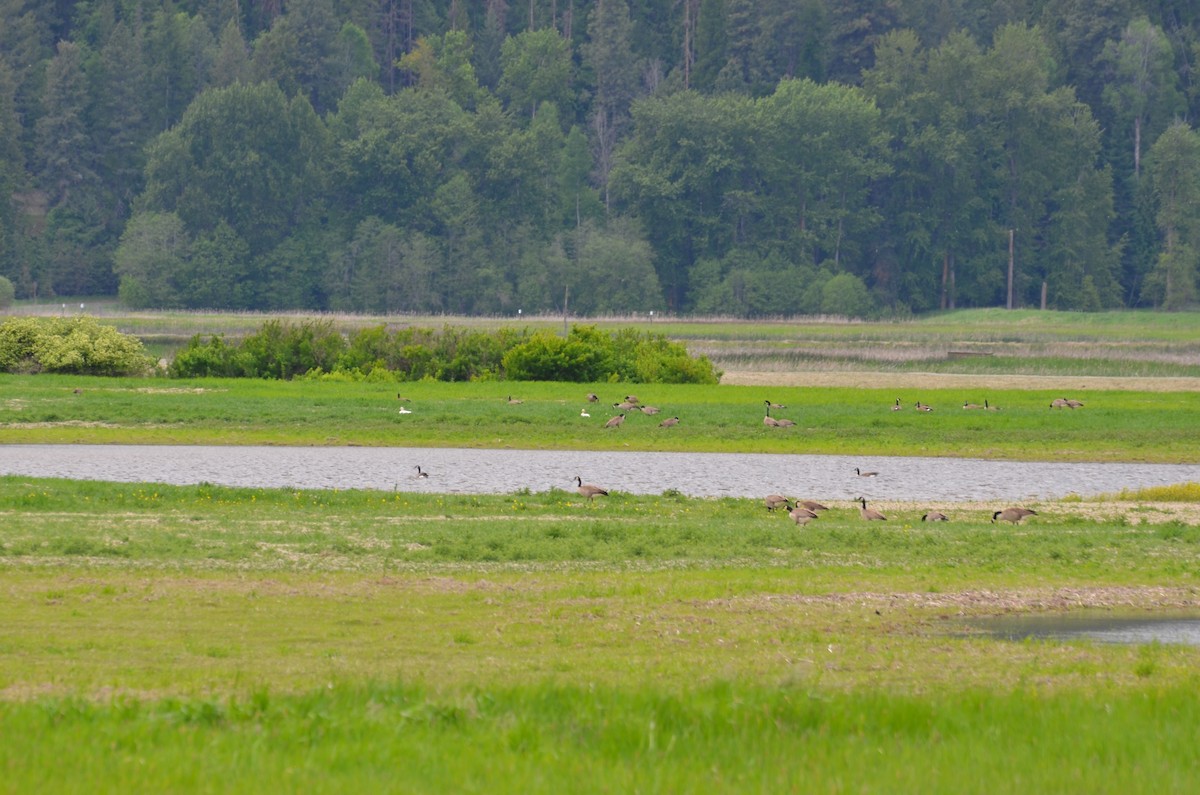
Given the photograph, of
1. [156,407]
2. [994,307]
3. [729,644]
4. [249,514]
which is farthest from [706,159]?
[729,644]

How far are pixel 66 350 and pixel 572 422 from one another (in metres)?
20.3

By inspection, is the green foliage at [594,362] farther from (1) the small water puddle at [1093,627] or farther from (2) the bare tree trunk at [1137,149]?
(2) the bare tree trunk at [1137,149]

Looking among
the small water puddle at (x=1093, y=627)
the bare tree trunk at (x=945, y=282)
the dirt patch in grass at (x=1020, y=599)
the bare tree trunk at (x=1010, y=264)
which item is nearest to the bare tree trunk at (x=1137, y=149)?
the bare tree trunk at (x=1010, y=264)

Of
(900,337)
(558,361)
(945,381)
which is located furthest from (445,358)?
(900,337)

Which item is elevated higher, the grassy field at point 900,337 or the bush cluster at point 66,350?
the bush cluster at point 66,350

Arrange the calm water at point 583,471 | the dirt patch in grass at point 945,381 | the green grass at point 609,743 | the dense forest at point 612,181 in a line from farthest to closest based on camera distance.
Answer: the dense forest at point 612,181, the dirt patch in grass at point 945,381, the calm water at point 583,471, the green grass at point 609,743

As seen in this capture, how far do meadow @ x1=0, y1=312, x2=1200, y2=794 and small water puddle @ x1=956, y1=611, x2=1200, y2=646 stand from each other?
31 cm

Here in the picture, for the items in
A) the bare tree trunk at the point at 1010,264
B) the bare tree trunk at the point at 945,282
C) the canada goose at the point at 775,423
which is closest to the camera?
the canada goose at the point at 775,423

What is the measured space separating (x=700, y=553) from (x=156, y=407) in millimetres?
24958

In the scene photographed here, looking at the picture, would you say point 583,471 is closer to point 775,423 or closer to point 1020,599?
point 775,423

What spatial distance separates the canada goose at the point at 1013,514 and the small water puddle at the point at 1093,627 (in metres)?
6.57

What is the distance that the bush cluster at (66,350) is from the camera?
165ft

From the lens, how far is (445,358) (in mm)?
53656

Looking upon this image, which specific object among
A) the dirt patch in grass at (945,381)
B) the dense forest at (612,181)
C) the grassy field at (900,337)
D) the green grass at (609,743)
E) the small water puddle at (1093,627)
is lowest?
the grassy field at (900,337)
